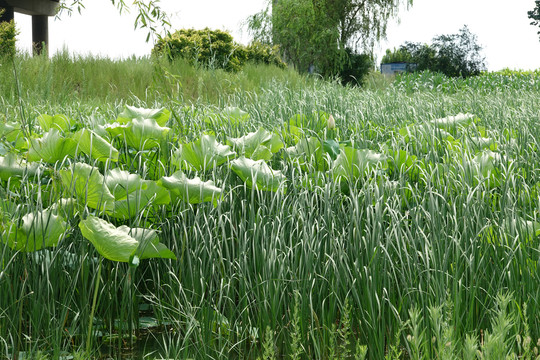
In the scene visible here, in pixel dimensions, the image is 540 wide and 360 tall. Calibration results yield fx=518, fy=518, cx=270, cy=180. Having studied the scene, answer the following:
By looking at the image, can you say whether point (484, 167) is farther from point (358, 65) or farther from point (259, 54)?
point (358, 65)

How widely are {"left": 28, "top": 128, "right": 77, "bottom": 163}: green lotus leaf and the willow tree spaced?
18.8 meters

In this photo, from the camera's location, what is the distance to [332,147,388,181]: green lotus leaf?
2.57 meters

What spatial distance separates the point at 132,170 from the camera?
104 inches

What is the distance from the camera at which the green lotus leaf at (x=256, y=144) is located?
2699 millimetres

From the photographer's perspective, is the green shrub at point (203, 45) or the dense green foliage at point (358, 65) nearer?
the green shrub at point (203, 45)

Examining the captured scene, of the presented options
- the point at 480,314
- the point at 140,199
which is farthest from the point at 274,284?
the point at 480,314

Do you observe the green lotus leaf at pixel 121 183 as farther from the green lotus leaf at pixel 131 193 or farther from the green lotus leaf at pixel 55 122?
the green lotus leaf at pixel 55 122

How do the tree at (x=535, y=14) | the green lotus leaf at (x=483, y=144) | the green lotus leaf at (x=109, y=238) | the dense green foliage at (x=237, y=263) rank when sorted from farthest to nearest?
the tree at (x=535, y=14)
the green lotus leaf at (x=483, y=144)
the dense green foliage at (x=237, y=263)
the green lotus leaf at (x=109, y=238)

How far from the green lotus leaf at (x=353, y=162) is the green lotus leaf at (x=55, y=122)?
5.50 ft

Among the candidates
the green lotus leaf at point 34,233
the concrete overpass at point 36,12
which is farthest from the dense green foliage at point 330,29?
the green lotus leaf at point 34,233

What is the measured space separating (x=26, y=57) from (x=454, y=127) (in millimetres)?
7434

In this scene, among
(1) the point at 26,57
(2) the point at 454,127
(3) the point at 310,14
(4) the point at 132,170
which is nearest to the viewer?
(4) the point at 132,170

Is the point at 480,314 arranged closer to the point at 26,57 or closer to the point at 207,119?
the point at 207,119

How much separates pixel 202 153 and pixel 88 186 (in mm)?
590
